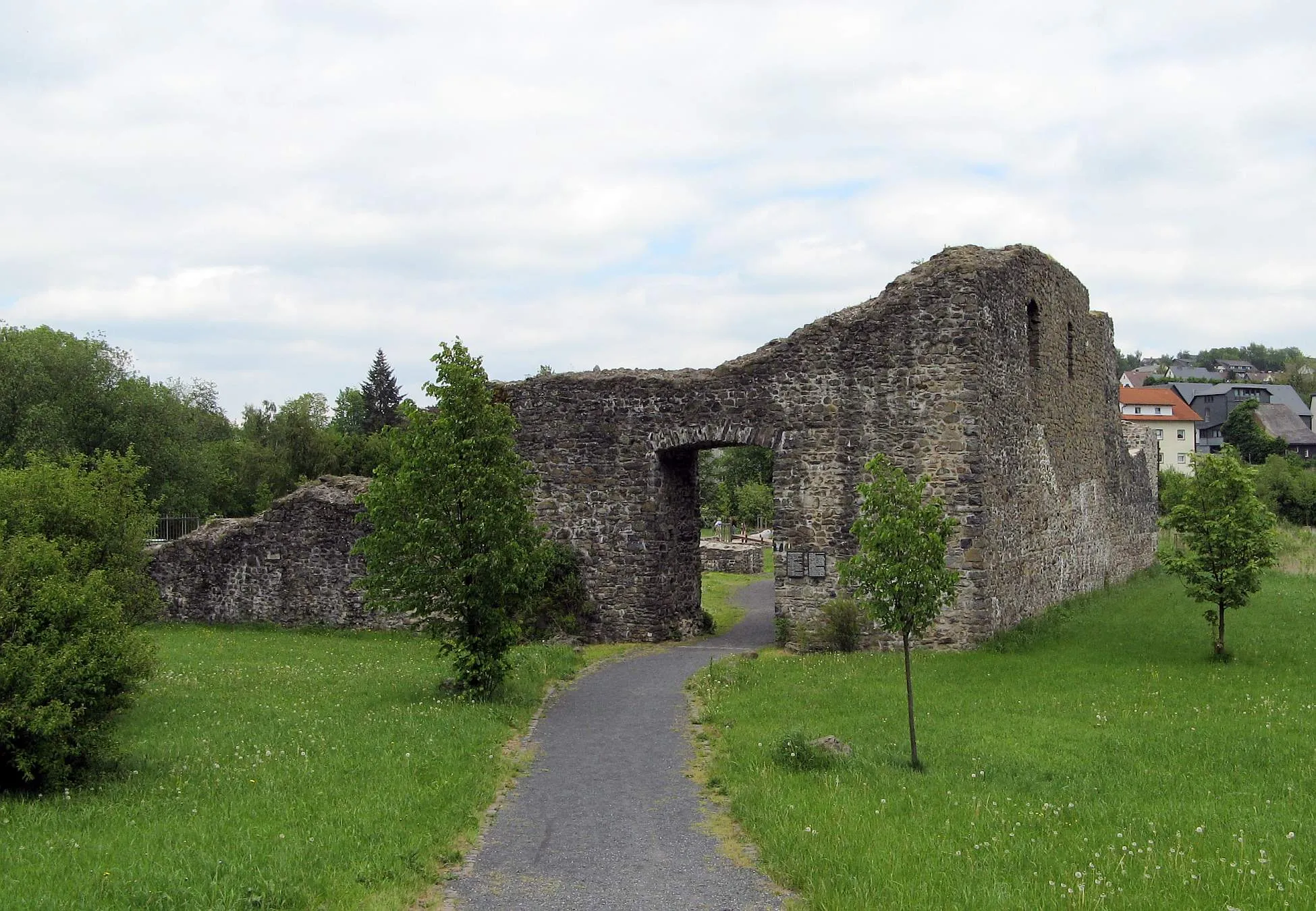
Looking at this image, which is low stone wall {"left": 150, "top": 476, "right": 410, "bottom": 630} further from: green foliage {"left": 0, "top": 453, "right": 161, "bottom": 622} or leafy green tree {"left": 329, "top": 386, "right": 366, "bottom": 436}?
leafy green tree {"left": 329, "top": 386, "right": 366, "bottom": 436}

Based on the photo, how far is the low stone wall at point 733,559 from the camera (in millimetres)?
38625

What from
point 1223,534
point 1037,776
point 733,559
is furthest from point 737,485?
point 1037,776

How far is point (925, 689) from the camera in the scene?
14648mm

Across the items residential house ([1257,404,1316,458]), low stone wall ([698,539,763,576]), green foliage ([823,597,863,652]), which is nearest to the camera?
green foliage ([823,597,863,652])

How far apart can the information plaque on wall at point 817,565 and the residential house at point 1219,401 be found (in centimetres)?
9746

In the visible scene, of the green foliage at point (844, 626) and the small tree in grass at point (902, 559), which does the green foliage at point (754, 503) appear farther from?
the small tree in grass at point (902, 559)

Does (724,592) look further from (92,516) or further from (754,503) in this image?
(92,516)

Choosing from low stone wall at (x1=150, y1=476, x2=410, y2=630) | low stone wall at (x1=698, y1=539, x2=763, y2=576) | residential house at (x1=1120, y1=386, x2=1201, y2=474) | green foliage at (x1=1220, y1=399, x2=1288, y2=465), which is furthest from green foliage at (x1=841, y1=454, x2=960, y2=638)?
residential house at (x1=1120, y1=386, x2=1201, y2=474)

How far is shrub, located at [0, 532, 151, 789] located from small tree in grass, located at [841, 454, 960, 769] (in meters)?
7.37

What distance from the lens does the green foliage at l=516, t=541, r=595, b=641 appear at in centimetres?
2078

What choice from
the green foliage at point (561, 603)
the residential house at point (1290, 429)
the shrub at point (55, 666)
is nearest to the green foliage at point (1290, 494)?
the residential house at point (1290, 429)

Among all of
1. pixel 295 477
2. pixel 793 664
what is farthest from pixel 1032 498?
pixel 295 477

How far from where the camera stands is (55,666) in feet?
30.2

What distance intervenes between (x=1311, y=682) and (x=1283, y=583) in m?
16.3
